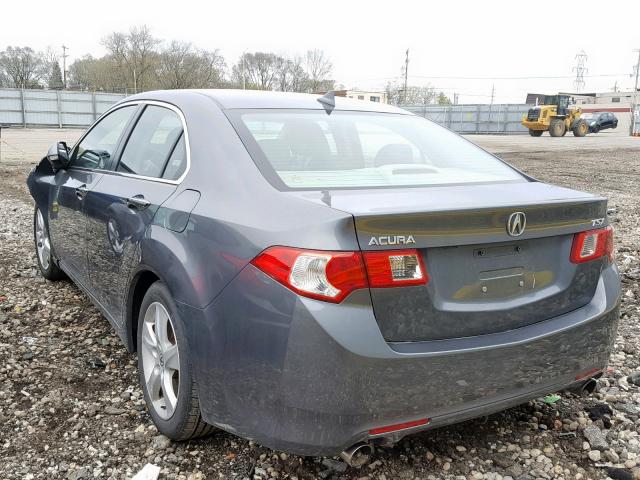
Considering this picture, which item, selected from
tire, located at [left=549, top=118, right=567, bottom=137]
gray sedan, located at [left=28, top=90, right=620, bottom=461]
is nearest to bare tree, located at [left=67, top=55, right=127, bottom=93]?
tire, located at [left=549, top=118, right=567, bottom=137]

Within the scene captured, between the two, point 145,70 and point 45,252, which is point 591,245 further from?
point 145,70

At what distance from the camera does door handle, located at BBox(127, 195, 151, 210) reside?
2.72 metres

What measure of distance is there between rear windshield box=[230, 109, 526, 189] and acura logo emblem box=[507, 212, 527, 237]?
437 millimetres

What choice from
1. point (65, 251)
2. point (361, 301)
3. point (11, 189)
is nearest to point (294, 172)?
point (361, 301)

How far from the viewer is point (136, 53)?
2928 inches

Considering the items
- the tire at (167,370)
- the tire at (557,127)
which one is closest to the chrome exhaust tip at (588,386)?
the tire at (167,370)

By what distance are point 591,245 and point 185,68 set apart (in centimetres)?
7724

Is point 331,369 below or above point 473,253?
below

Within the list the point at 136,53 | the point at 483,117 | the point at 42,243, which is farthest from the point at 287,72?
the point at 42,243

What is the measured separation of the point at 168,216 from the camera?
8.27ft

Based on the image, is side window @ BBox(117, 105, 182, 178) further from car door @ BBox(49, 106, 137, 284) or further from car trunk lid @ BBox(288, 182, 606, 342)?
car trunk lid @ BBox(288, 182, 606, 342)

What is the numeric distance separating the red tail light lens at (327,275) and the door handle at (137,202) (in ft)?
3.56

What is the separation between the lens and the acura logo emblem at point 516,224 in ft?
6.95

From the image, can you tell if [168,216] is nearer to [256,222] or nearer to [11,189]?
[256,222]
